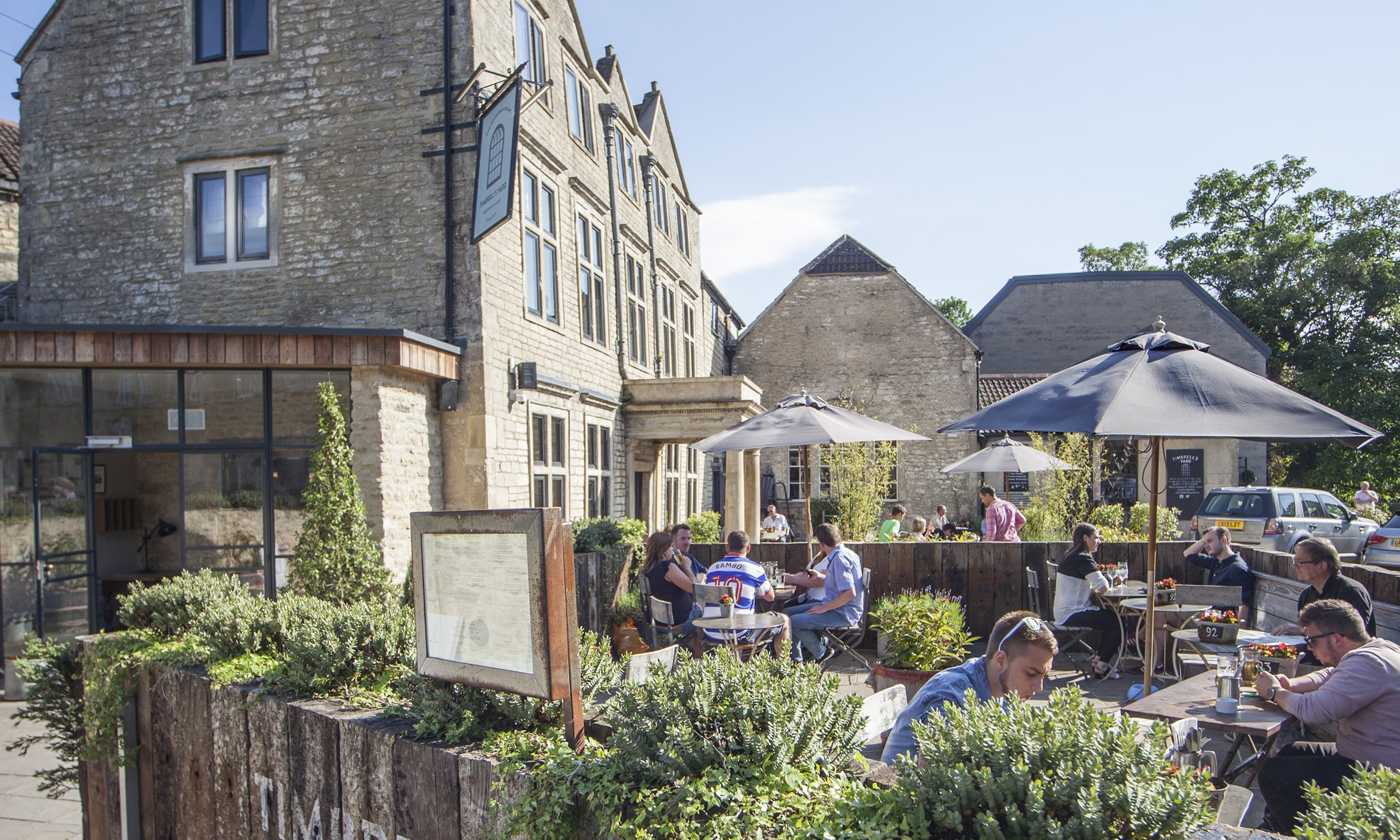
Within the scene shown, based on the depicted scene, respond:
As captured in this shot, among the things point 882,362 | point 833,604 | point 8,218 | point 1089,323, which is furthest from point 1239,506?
point 8,218

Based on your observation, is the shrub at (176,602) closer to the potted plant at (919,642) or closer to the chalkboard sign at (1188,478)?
the potted plant at (919,642)

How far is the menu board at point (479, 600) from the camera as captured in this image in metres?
3.36

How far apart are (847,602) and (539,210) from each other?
7690mm

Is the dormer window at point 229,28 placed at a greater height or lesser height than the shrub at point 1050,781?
greater

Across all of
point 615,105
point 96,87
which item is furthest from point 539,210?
point 96,87

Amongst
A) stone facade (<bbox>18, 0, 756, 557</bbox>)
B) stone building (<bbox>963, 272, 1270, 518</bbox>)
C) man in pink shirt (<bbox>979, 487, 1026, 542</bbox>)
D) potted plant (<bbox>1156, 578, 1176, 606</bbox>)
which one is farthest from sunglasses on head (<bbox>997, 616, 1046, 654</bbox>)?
stone building (<bbox>963, 272, 1270, 518</bbox>)

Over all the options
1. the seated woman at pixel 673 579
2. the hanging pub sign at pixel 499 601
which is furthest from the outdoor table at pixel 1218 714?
the seated woman at pixel 673 579

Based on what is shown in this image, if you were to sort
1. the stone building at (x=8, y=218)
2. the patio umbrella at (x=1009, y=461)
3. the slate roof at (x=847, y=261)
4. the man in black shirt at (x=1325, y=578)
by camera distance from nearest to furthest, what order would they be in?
the man in black shirt at (x=1325, y=578)
the patio umbrella at (x=1009, y=461)
the stone building at (x=8, y=218)
the slate roof at (x=847, y=261)

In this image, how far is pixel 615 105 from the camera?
1709cm

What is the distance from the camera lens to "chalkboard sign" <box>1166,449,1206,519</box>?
26156 millimetres

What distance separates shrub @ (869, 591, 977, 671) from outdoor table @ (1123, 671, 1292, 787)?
1.55 m

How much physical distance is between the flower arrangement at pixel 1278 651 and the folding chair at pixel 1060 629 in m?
3.07

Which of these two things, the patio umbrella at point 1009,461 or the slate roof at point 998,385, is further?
the slate roof at point 998,385

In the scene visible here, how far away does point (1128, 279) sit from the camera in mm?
30500
